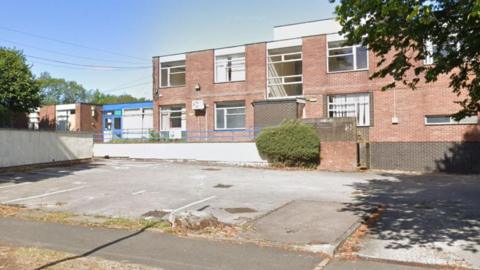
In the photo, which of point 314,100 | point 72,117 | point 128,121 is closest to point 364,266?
point 314,100

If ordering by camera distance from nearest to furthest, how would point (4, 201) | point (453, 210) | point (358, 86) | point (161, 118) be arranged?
1. point (453, 210)
2. point (4, 201)
3. point (358, 86)
4. point (161, 118)

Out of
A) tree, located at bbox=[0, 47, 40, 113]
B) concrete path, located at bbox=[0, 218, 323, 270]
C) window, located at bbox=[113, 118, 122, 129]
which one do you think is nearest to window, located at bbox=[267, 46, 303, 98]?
window, located at bbox=[113, 118, 122, 129]

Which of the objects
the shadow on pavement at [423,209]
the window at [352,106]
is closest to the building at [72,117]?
the window at [352,106]

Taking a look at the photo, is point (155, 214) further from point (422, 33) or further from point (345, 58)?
point (345, 58)

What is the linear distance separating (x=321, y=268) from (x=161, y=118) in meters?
25.8

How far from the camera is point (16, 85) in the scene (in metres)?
27.6

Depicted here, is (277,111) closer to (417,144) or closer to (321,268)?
(417,144)

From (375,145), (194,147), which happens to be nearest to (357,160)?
(375,145)

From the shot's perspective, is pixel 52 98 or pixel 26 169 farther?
pixel 52 98

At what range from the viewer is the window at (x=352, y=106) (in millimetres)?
24375

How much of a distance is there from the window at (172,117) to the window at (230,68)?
3612 mm

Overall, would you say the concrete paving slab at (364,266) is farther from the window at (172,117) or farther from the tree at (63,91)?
the tree at (63,91)

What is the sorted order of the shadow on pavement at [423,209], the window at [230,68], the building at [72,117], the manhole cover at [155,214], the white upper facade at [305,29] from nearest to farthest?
the shadow on pavement at [423,209], the manhole cover at [155,214], the window at [230,68], the white upper facade at [305,29], the building at [72,117]

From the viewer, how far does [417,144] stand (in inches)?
847
